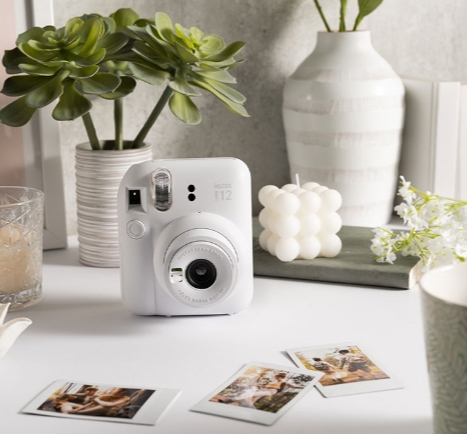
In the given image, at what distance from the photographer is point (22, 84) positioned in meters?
0.92

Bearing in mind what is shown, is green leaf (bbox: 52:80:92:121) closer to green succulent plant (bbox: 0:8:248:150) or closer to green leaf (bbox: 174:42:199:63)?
green succulent plant (bbox: 0:8:248:150)

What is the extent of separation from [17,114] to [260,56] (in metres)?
0.49

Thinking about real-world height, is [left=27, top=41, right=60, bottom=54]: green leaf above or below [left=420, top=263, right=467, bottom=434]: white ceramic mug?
above

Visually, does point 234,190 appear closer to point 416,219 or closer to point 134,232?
point 134,232

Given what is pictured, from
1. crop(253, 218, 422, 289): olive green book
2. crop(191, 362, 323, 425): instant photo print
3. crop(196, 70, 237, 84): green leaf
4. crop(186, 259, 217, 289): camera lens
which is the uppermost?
crop(196, 70, 237, 84): green leaf

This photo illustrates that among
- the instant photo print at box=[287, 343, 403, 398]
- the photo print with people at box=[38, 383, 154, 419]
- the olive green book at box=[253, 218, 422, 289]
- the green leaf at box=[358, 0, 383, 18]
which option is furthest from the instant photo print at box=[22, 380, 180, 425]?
the green leaf at box=[358, 0, 383, 18]

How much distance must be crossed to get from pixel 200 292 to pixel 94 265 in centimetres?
28

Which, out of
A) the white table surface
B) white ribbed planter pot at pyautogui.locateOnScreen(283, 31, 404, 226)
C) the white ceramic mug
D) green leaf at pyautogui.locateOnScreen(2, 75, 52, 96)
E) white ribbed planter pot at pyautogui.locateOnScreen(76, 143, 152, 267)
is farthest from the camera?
white ribbed planter pot at pyautogui.locateOnScreen(283, 31, 404, 226)

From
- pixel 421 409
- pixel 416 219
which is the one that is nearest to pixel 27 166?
pixel 416 219

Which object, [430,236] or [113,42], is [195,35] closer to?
[113,42]

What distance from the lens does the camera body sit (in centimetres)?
81

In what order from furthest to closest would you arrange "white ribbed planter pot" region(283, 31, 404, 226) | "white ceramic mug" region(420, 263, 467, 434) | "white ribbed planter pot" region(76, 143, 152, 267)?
"white ribbed planter pot" region(283, 31, 404, 226)
"white ribbed planter pot" region(76, 143, 152, 267)
"white ceramic mug" region(420, 263, 467, 434)

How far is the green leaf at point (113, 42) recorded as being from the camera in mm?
933

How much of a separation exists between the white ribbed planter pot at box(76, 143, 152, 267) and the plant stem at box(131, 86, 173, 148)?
2cm
